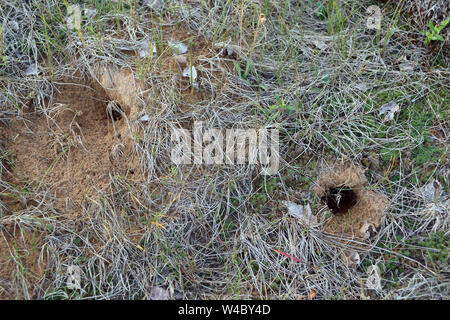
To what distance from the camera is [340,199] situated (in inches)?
92.9

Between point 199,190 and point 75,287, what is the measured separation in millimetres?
866

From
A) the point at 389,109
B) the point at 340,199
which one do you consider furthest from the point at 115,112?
the point at 389,109

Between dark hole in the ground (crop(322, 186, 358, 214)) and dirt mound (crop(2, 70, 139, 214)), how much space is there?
1.22 meters

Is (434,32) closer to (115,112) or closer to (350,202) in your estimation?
(350,202)

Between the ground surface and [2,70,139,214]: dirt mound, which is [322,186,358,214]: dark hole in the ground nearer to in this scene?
the ground surface

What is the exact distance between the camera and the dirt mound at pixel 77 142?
88.4 inches

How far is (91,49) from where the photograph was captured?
8.36ft

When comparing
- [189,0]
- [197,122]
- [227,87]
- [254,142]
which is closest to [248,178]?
[254,142]

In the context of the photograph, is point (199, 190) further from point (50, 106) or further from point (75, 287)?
point (50, 106)
